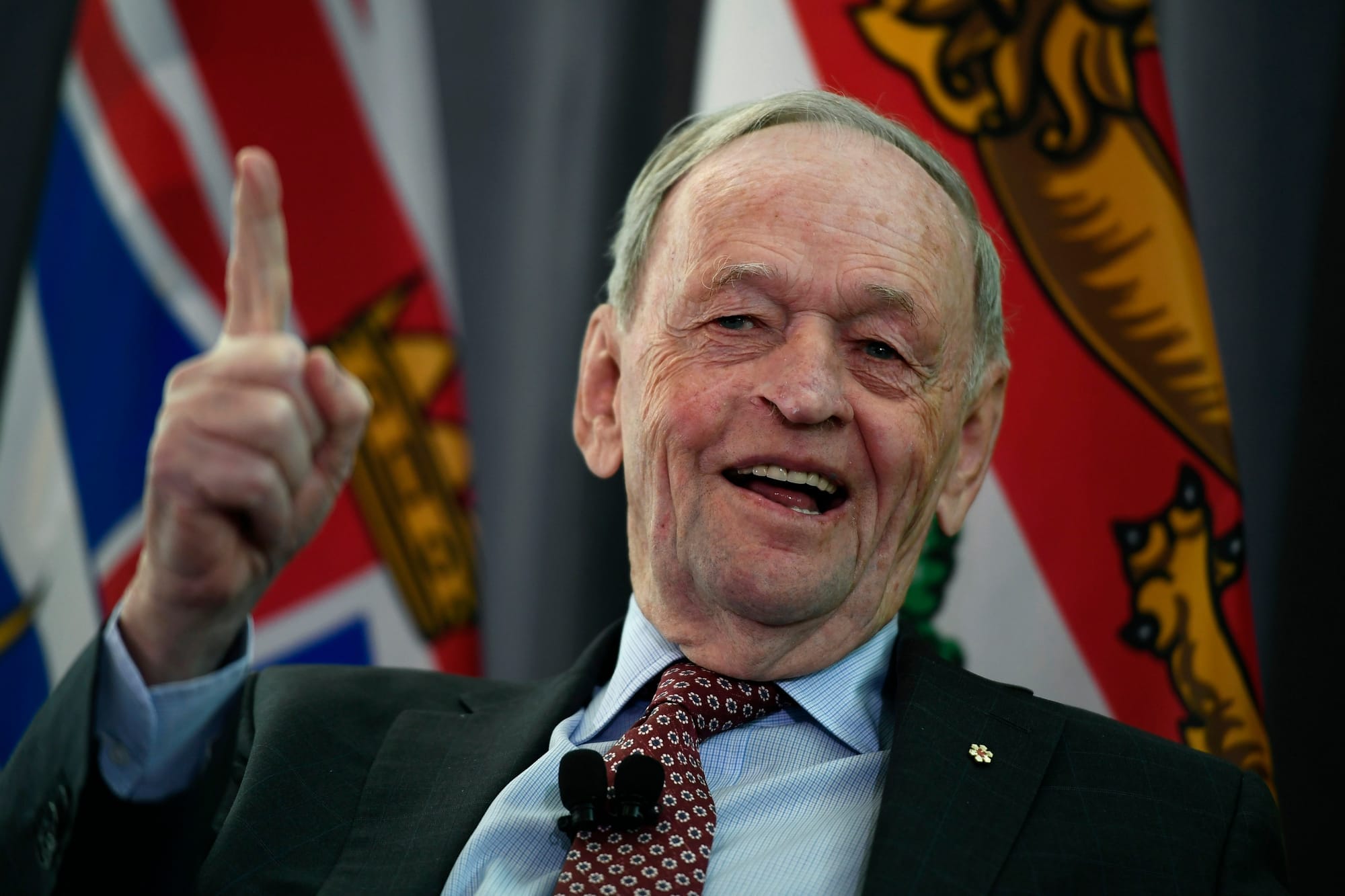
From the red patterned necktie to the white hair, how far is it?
0.64 metres

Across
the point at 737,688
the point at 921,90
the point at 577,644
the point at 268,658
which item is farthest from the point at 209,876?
the point at 921,90

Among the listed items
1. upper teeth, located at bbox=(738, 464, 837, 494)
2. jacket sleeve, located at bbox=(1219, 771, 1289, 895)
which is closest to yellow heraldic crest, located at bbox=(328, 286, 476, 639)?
upper teeth, located at bbox=(738, 464, 837, 494)

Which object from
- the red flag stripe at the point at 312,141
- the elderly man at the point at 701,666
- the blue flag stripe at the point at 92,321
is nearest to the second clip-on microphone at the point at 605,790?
the elderly man at the point at 701,666

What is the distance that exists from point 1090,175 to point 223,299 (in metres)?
1.97

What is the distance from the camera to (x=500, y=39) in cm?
318

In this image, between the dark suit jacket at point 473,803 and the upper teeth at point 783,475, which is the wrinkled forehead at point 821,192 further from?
the dark suit jacket at point 473,803

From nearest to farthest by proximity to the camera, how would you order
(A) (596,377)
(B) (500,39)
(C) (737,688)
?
(C) (737,688) → (A) (596,377) → (B) (500,39)

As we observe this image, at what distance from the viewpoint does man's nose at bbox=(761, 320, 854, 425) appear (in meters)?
1.79

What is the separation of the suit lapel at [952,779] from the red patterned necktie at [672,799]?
0.72 ft

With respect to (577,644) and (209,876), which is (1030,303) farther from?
(209,876)

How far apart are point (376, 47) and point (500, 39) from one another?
0.36 metres

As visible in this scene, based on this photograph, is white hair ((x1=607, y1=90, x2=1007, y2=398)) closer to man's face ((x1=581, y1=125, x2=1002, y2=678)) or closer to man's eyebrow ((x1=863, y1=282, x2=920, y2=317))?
man's face ((x1=581, y1=125, x2=1002, y2=678))

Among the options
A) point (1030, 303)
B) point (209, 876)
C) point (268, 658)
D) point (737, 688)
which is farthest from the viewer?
point (268, 658)

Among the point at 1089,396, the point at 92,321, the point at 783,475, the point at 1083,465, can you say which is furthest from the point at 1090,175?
the point at 92,321
